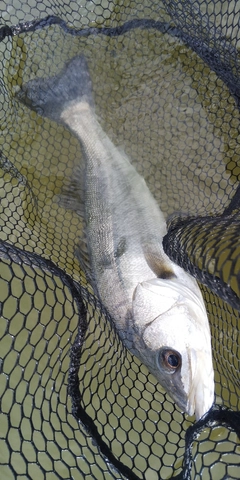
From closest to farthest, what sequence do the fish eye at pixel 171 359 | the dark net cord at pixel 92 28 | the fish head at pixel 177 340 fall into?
the fish head at pixel 177 340 < the fish eye at pixel 171 359 < the dark net cord at pixel 92 28

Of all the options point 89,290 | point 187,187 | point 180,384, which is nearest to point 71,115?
point 187,187

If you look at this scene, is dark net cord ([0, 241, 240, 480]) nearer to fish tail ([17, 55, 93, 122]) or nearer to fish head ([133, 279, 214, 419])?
fish head ([133, 279, 214, 419])

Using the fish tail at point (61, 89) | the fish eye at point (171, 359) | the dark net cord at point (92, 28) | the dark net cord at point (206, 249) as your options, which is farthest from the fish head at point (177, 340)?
the dark net cord at point (92, 28)

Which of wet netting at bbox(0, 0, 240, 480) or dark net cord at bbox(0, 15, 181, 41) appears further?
dark net cord at bbox(0, 15, 181, 41)

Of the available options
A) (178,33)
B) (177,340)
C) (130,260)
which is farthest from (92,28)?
(177,340)

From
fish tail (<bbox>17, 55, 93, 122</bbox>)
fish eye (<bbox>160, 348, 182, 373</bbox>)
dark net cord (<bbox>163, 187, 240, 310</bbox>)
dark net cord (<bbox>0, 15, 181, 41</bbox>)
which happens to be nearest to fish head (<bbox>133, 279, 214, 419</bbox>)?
fish eye (<bbox>160, 348, 182, 373</bbox>)

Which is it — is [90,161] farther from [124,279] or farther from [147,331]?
[147,331]

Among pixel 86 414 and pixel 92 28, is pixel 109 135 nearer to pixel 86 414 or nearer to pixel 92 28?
pixel 92 28

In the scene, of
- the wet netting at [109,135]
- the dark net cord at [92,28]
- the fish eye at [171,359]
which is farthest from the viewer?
the dark net cord at [92,28]

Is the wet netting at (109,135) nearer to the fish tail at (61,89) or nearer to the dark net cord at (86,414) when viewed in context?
the fish tail at (61,89)
